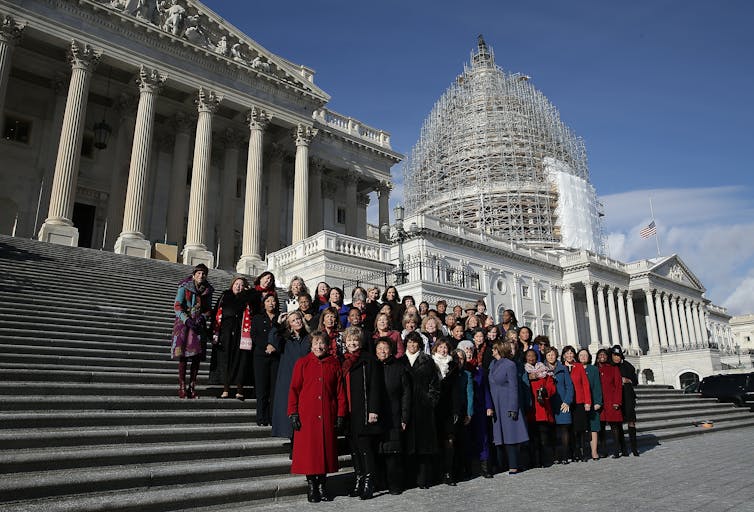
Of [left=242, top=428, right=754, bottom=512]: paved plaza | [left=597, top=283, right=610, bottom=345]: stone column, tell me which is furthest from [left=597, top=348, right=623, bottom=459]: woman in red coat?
[left=597, top=283, right=610, bottom=345]: stone column

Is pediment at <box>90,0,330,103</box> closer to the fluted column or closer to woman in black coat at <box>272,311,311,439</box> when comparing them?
woman in black coat at <box>272,311,311,439</box>

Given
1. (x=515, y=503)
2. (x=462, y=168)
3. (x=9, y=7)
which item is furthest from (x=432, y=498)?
(x=462, y=168)

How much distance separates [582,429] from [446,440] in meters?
3.37

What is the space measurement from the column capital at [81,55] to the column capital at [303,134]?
33.5 ft

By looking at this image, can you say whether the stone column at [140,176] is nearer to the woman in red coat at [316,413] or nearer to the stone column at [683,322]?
the woman in red coat at [316,413]

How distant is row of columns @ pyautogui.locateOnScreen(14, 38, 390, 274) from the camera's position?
2067cm

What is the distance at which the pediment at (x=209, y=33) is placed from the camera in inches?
960

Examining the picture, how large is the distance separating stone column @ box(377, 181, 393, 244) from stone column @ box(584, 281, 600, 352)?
83.9ft

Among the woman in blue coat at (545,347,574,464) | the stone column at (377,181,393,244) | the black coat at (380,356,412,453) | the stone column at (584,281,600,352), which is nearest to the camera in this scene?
the black coat at (380,356,412,453)

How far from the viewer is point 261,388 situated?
24.1 ft

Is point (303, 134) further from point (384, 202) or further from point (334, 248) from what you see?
point (334, 248)

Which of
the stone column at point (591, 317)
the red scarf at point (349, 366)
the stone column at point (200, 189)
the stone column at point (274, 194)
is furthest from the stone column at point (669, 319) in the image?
the red scarf at point (349, 366)

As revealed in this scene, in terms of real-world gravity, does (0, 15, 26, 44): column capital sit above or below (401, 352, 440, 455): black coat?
above

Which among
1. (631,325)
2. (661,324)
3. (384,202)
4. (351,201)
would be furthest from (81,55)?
(661,324)
